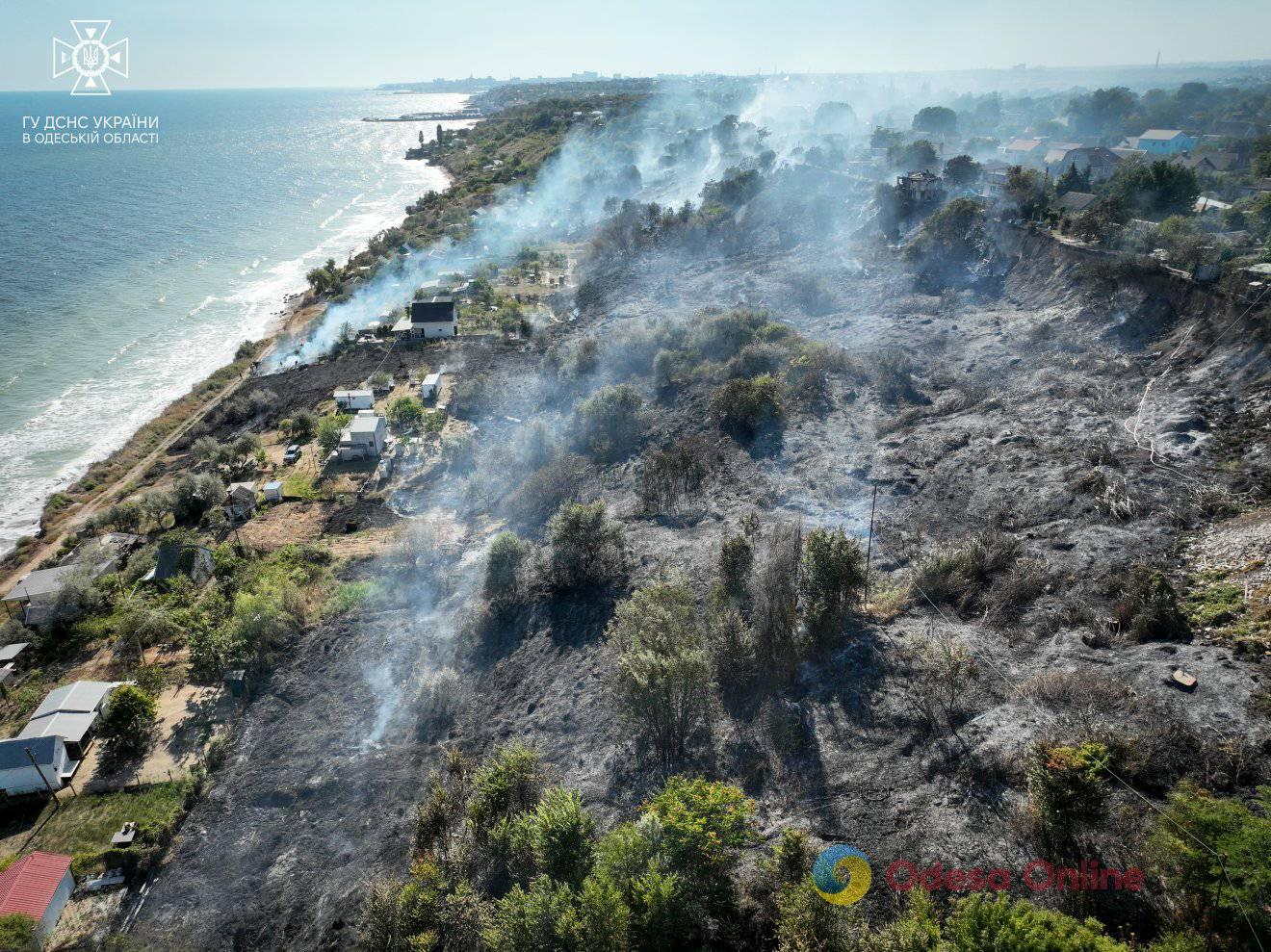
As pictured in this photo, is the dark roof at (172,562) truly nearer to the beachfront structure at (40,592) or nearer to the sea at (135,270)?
the beachfront structure at (40,592)

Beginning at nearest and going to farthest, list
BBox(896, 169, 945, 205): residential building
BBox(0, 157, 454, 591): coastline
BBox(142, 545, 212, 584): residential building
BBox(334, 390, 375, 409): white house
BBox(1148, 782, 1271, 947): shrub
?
BBox(1148, 782, 1271, 947): shrub
BBox(142, 545, 212, 584): residential building
BBox(0, 157, 454, 591): coastline
BBox(334, 390, 375, 409): white house
BBox(896, 169, 945, 205): residential building

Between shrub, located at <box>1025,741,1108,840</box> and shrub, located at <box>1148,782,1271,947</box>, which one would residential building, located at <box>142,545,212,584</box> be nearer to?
shrub, located at <box>1025,741,1108,840</box>

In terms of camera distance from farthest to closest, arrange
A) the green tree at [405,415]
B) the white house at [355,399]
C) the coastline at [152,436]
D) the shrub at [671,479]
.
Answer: the white house at [355,399]
the green tree at [405,415]
the coastline at [152,436]
the shrub at [671,479]

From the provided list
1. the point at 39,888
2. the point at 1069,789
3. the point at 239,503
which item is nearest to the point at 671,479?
the point at 1069,789

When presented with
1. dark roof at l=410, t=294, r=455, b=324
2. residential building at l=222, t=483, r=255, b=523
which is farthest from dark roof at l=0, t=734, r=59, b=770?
dark roof at l=410, t=294, r=455, b=324

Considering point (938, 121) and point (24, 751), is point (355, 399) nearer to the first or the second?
point (24, 751)

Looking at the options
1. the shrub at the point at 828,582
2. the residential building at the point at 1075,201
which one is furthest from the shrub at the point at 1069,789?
the residential building at the point at 1075,201
